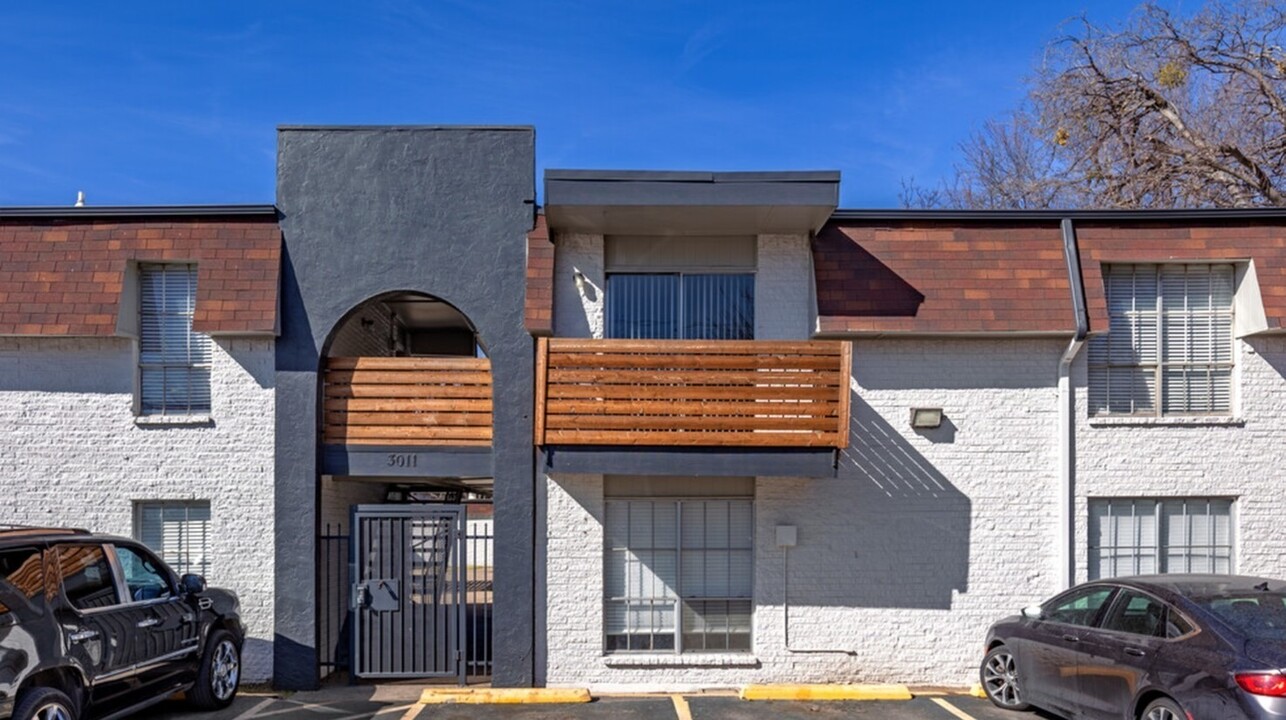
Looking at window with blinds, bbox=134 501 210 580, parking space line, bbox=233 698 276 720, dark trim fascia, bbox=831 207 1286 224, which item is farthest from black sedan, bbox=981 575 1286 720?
window with blinds, bbox=134 501 210 580

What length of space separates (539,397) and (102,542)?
13.0 feet

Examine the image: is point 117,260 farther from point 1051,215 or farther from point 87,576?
point 1051,215

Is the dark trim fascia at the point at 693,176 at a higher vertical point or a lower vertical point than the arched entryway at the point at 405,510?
higher

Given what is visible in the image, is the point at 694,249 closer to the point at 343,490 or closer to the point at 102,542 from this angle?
the point at 343,490

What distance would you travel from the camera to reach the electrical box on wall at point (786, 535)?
33.8ft

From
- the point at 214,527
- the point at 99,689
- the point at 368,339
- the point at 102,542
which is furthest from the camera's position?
the point at 368,339

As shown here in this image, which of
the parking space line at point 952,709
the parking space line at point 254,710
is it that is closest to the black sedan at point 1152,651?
the parking space line at point 952,709

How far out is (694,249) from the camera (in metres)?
10.9

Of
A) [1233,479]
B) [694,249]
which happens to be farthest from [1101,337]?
[694,249]

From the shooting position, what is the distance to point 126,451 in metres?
10.5

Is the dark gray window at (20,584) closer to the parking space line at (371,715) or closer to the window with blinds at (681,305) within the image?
the parking space line at (371,715)

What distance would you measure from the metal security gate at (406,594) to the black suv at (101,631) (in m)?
1.27

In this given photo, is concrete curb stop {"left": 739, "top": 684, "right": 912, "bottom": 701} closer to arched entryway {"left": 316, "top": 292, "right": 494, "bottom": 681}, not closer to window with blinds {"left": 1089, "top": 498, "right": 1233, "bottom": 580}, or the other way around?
window with blinds {"left": 1089, "top": 498, "right": 1233, "bottom": 580}

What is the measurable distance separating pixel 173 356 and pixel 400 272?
8.59 ft
